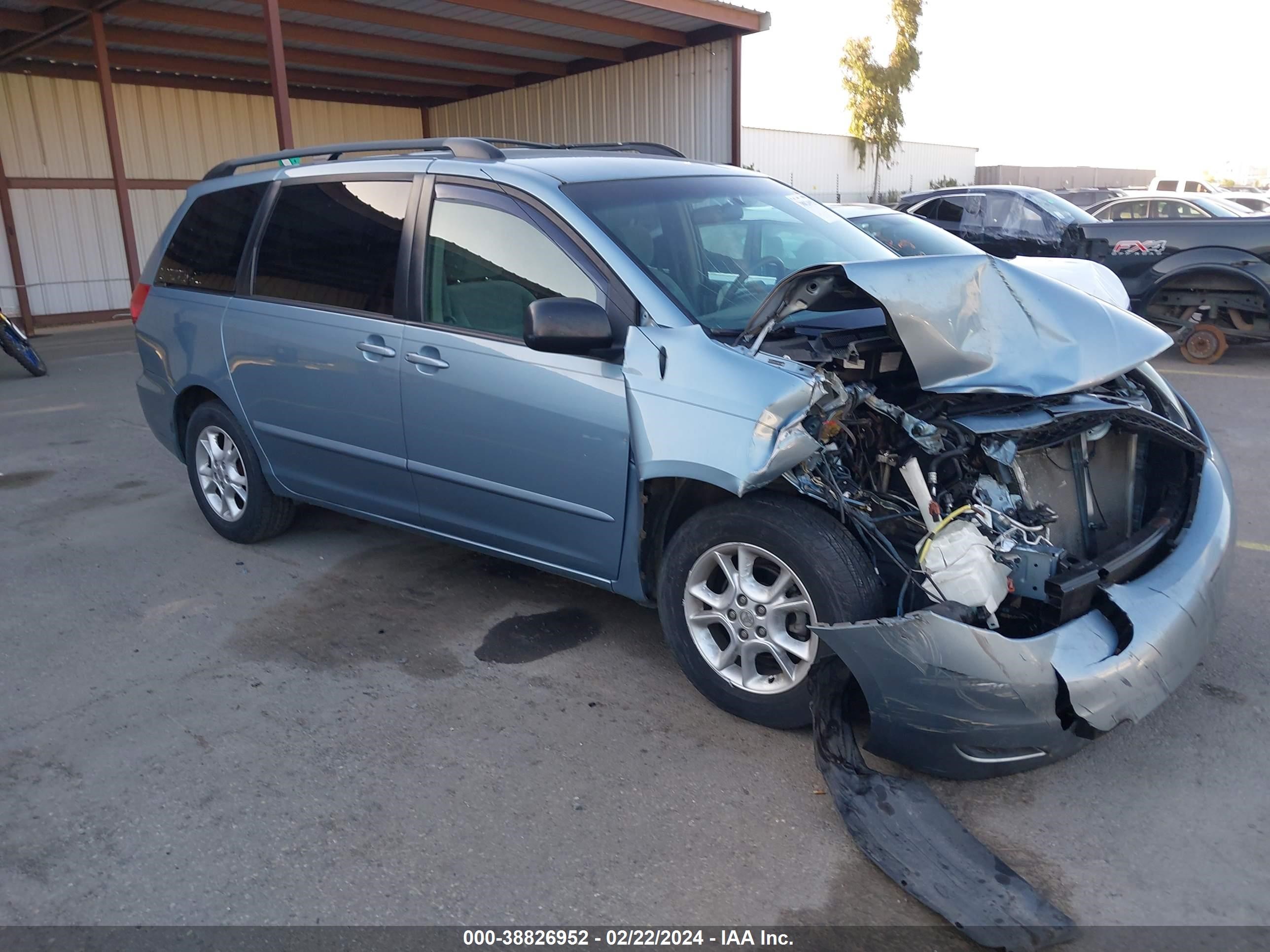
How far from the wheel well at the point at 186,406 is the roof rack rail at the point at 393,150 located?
1.17 m

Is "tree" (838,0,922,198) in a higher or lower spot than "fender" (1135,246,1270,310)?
higher

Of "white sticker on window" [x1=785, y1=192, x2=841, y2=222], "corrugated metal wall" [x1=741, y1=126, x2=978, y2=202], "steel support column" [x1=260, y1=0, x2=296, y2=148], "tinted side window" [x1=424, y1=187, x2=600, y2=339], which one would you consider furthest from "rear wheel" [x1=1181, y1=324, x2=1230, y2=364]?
"corrugated metal wall" [x1=741, y1=126, x2=978, y2=202]

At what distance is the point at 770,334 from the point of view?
136 inches

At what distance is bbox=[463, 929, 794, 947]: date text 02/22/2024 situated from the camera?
7.97 feet

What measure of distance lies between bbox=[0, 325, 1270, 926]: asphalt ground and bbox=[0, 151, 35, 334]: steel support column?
45.9ft

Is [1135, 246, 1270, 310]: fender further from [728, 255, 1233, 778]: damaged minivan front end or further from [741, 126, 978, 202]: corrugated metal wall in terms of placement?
[741, 126, 978, 202]: corrugated metal wall

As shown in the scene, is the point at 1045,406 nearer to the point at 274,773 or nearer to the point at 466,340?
the point at 466,340

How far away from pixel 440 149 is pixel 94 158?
659 inches

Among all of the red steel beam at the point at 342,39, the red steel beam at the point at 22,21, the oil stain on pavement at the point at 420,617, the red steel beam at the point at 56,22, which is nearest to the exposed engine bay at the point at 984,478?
the oil stain on pavement at the point at 420,617

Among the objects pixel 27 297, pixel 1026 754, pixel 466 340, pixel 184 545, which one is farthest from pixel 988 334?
pixel 27 297

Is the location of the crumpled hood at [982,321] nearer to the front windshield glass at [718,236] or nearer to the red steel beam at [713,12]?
the front windshield glass at [718,236]

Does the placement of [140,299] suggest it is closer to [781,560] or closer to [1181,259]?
[781,560]

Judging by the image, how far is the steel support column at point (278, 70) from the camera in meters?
11.0

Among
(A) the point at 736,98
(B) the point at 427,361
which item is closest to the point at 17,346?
(B) the point at 427,361
